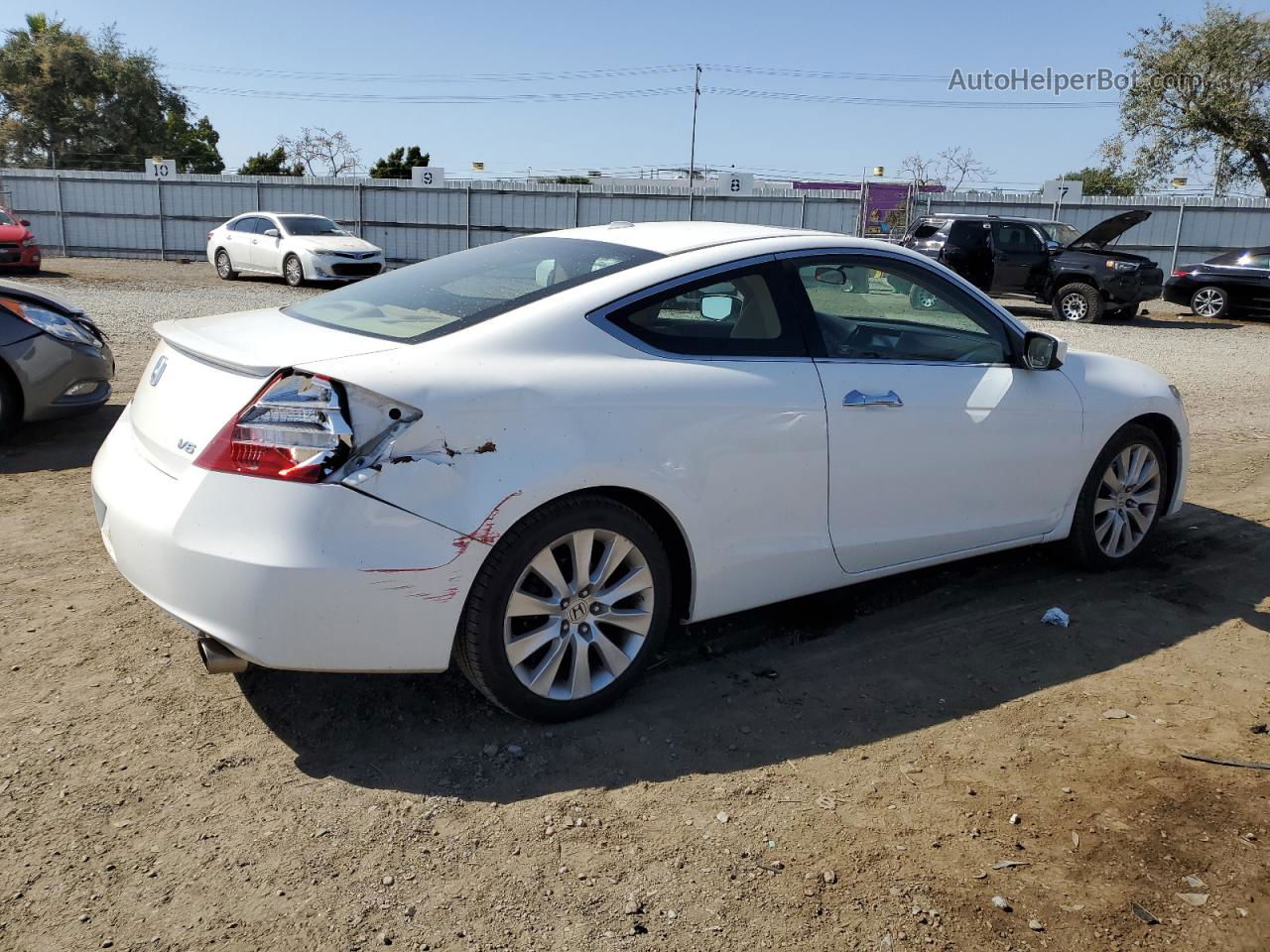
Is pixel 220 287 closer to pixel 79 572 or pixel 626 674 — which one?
pixel 79 572

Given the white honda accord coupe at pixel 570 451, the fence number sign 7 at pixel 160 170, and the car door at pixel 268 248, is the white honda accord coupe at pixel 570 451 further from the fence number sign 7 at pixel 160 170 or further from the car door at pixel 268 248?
the fence number sign 7 at pixel 160 170

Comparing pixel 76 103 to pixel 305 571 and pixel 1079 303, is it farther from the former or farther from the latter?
pixel 305 571

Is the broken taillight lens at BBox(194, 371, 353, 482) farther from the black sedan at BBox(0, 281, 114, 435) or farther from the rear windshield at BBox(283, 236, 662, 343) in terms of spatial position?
the black sedan at BBox(0, 281, 114, 435)

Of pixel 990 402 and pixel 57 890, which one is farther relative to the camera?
pixel 990 402

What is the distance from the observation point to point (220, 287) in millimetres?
19688

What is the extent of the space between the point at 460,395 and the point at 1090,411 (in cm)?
300

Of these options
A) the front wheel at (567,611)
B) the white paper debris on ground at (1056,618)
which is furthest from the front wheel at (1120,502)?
the front wheel at (567,611)

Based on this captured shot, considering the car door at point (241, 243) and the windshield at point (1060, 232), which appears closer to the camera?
the windshield at point (1060, 232)

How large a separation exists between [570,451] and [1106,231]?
1744cm

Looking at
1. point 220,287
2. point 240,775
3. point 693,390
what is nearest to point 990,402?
point 693,390

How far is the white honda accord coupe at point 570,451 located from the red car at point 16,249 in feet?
65.3

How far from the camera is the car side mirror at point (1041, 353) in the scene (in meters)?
4.43

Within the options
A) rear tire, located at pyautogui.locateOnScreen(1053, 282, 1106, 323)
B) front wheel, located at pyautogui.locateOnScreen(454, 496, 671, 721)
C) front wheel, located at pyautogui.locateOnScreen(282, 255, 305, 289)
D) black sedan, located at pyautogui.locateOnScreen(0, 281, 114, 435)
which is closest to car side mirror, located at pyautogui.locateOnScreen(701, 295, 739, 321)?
front wheel, located at pyautogui.locateOnScreen(454, 496, 671, 721)

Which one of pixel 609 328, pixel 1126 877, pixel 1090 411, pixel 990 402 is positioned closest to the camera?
pixel 1126 877
